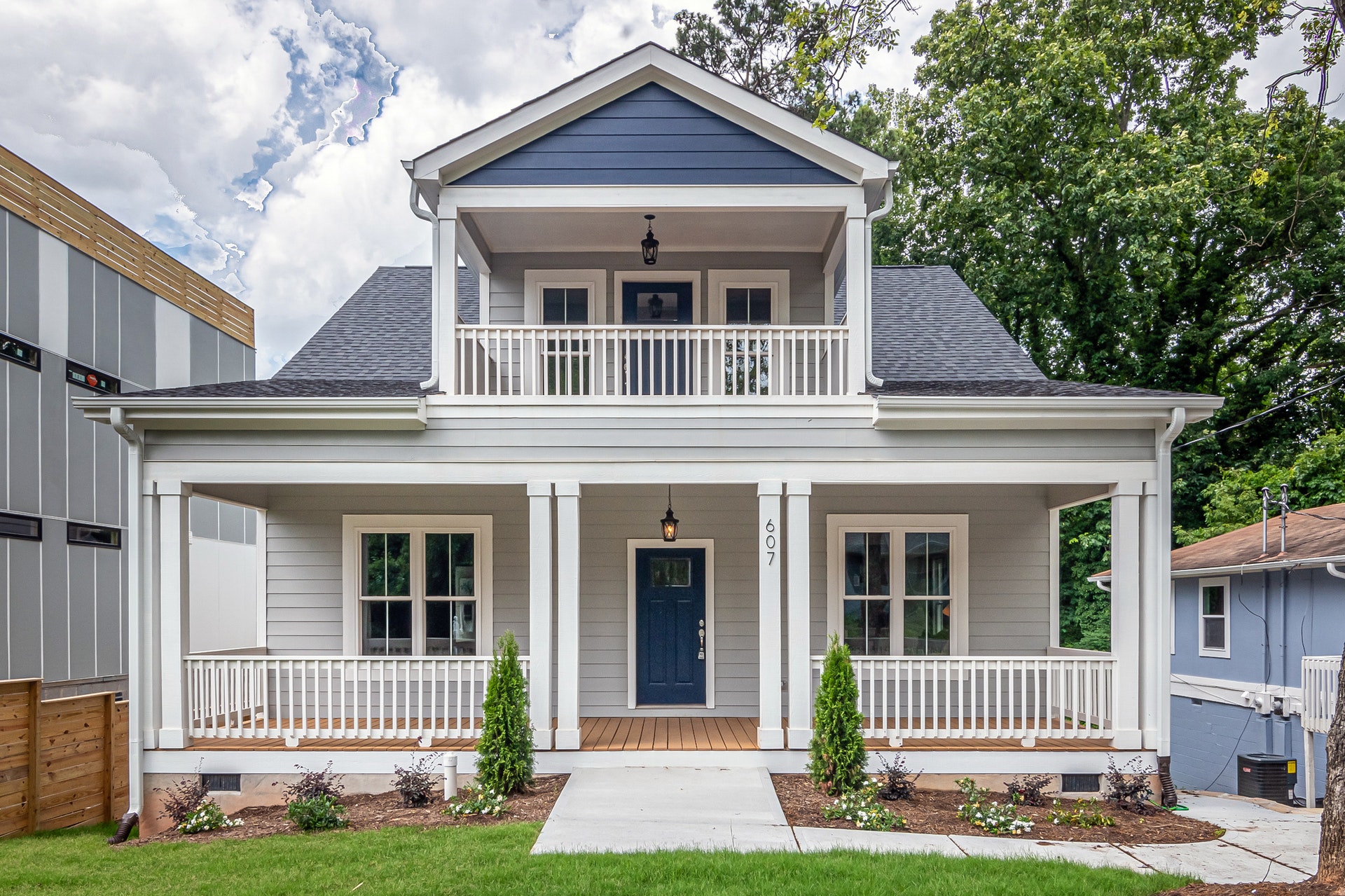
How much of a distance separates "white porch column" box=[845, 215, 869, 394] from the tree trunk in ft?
13.9

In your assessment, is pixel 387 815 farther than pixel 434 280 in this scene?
No

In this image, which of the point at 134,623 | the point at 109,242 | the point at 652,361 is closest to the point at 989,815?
the point at 652,361

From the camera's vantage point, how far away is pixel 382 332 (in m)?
11.2

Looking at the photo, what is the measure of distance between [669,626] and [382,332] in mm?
5163

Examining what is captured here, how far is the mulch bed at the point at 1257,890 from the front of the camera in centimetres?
480

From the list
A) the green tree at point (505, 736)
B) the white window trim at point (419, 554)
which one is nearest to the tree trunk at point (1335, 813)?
the green tree at point (505, 736)

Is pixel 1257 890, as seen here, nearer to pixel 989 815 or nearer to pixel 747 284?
pixel 989 815

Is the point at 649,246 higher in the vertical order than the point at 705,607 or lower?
higher

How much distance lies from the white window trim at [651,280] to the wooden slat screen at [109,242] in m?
8.48

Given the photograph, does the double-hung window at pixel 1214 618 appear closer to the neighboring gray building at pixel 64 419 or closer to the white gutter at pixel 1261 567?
the white gutter at pixel 1261 567

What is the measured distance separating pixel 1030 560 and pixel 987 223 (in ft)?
35.5

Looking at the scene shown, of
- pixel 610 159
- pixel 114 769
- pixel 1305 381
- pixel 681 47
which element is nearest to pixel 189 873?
pixel 114 769

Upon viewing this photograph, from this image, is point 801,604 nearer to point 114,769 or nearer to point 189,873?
point 189,873

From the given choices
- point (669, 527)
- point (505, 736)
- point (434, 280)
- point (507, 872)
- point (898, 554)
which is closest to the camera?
point (507, 872)
